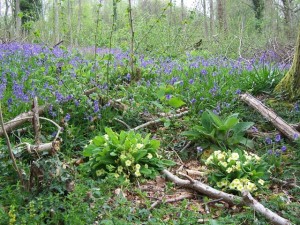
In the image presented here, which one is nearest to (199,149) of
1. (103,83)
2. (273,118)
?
(273,118)

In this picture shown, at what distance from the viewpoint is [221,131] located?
3.96m

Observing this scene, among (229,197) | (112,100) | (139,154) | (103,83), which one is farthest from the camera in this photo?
(103,83)

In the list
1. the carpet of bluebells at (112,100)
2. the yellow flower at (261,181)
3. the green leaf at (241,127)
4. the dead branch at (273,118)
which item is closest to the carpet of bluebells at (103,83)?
the carpet of bluebells at (112,100)

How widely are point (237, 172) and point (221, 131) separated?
80 centimetres

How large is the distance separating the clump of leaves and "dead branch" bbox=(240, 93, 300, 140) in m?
0.44

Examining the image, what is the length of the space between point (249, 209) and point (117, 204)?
1.00 m

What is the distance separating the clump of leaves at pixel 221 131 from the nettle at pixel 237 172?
478mm

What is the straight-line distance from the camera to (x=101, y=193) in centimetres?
289

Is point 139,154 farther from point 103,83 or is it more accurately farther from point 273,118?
point 273,118

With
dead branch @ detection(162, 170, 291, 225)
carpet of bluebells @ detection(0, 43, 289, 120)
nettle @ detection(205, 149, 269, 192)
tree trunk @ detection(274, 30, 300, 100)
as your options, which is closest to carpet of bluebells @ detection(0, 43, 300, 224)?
carpet of bluebells @ detection(0, 43, 289, 120)

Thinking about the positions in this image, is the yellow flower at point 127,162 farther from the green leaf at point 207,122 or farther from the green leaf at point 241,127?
the green leaf at point 241,127

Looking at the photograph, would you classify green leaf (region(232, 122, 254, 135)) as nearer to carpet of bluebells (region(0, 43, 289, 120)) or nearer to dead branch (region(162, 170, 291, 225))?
carpet of bluebells (region(0, 43, 289, 120))

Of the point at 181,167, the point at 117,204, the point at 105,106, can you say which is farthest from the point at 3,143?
the point at 181,167

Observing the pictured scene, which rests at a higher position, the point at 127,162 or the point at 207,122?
the point at 207,122
